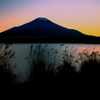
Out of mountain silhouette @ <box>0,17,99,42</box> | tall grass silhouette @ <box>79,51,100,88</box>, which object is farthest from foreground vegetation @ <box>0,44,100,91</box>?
mountain silhouette @ <box>0,17,99,42</box>

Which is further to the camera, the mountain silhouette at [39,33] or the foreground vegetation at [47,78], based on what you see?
the mountain silhouette at [39,33]

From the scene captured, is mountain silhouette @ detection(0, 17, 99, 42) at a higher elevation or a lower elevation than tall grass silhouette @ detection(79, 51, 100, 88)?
higher

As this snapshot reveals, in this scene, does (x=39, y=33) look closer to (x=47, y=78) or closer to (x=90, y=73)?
(x=90, y=73)

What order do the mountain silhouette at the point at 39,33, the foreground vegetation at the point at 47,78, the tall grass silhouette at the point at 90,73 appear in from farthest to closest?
the mountain silhouette at the point at 39,33, the tall grass silhouette at the point at 90,73, the foreground vegetation at the point at 47,78

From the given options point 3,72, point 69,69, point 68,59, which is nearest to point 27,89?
point 3,72

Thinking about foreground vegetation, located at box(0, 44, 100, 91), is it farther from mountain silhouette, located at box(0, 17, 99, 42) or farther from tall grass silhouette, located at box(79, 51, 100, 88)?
mountain silhouette, located at box(0, 17, 99, 42)

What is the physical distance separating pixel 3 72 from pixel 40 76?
0.98 meters

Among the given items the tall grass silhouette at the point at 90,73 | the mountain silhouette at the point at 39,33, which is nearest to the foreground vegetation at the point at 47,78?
the tall grass silhouette at the point at 90,73

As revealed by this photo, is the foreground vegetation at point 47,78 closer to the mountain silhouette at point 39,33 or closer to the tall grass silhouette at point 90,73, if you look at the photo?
the tall grass silhouette at point 90,73

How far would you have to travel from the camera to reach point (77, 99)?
2953 millimetres

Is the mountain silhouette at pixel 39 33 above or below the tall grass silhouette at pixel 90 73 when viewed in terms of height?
above

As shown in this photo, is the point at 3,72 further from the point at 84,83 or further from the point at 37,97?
Answer: the point at 84,83

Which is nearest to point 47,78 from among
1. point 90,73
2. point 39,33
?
point 90,73

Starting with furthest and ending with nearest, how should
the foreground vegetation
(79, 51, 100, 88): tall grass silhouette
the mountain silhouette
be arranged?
the mountain silhouette
(79, 51, 100, 88): tall grass silhouette
the foreground vegetation
